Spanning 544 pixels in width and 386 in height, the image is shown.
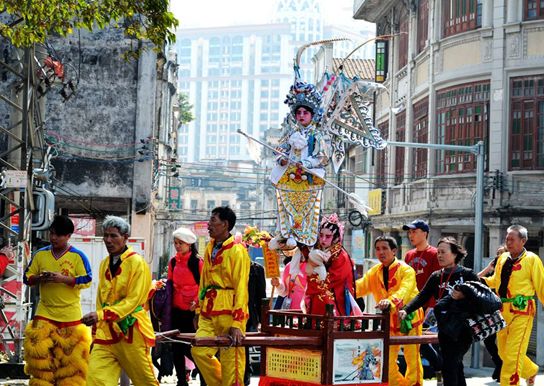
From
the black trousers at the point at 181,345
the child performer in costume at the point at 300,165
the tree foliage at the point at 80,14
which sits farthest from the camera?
the tree foliage at the point at 80,14

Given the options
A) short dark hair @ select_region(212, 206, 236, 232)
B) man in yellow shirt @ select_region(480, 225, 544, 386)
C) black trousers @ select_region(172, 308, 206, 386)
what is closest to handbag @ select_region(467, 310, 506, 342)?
man in yellow shirt @ select_region(480, 225, 544, 386)

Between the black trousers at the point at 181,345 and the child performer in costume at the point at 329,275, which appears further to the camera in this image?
the black trousers at the point at 181,345

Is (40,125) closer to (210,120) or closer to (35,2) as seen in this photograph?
(35,2)

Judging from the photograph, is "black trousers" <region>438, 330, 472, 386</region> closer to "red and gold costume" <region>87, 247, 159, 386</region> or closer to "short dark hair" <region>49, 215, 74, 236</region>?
"red and gold costume" <region>87, 247, 159, 386</region>

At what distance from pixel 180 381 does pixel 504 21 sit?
17406 millimetres

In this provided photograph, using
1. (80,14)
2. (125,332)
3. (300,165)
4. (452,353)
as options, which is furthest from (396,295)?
(80,14)

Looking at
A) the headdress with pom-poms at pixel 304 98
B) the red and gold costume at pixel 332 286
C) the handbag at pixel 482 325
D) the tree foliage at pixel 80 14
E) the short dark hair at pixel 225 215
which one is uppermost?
the tree foliage at pixel 80 14

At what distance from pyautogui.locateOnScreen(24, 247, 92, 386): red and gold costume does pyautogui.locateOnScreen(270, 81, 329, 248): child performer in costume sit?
220cm

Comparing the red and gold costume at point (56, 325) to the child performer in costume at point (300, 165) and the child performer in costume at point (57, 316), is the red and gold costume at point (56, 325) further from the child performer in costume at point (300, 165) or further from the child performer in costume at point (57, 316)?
the child performer in costume at point (300, 165)

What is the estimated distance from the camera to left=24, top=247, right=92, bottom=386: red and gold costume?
10.1 m

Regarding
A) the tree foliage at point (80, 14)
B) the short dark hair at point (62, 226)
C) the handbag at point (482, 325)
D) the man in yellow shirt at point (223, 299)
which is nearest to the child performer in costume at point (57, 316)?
the short dark hair at point (62, 226)

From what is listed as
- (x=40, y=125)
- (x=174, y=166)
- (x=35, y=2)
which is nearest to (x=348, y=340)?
(x=35, y=2)

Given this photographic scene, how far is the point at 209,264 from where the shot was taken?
971 cm

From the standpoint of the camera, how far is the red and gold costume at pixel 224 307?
31.0 ft
